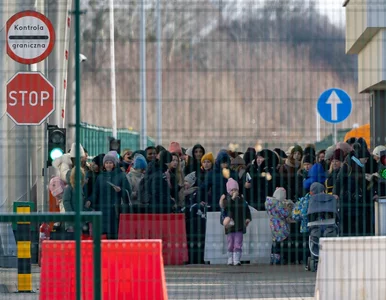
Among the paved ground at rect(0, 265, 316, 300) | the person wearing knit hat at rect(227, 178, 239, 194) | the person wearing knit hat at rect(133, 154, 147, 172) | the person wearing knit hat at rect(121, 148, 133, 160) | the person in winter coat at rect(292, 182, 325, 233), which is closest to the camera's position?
the person wearing knit hat at rect(227, 178, 239, 194)

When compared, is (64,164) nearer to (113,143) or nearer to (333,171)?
(113,143)

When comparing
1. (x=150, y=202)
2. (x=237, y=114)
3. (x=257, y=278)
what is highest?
(x=237, y=114)

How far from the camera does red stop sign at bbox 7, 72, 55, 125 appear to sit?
40.9 feet

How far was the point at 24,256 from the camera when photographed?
1415 cm

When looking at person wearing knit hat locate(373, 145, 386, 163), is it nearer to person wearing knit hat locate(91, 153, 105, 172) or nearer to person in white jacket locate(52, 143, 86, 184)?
person wearing knit hat locate(91, 153, 105, 172)

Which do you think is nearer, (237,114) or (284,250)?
(237,114)

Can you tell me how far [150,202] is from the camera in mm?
13062

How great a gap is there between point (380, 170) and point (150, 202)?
2.30 m

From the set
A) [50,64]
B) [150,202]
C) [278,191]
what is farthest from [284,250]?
[50,64]

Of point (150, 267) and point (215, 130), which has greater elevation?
point (215, 130)

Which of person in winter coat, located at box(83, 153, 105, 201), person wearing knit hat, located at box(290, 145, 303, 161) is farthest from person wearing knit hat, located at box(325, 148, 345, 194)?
person in winter coat, located at box(83, 153, 105, 201)

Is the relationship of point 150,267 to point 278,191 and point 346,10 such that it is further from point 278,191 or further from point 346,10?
point 278,191

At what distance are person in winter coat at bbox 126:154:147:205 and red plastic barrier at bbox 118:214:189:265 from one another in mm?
195

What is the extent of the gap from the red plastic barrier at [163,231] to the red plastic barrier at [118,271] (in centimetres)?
200
